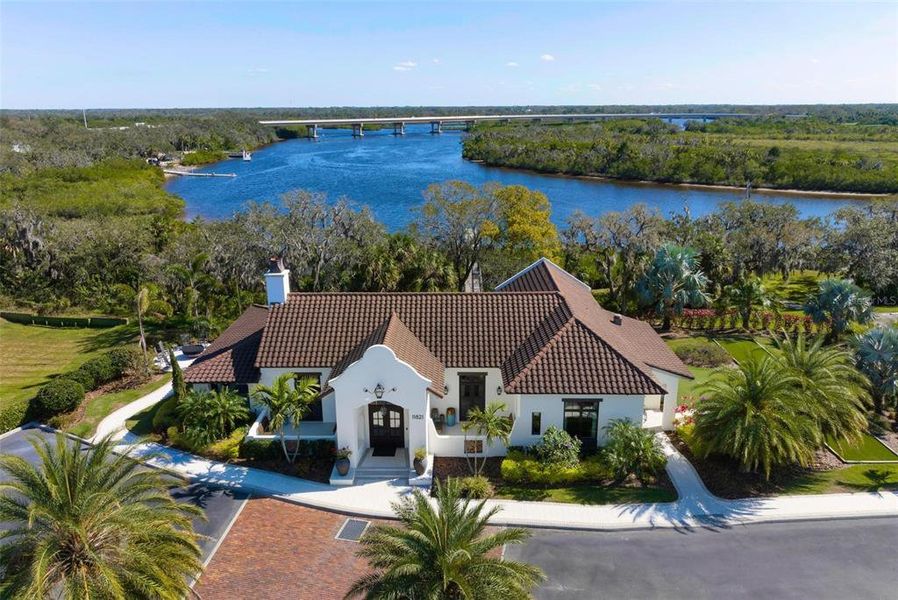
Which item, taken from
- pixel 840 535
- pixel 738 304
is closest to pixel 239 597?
pixel 840 535

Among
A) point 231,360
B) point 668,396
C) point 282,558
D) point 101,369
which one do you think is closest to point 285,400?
point 231,360

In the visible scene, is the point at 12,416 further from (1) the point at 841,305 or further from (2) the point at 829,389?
(1) the point at 841,305

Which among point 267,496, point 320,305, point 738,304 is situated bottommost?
point 267,496

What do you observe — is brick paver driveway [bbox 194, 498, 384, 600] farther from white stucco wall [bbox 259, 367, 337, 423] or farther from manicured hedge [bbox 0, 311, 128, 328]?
manicured hedge [bbox 0, 311, 128, 328]

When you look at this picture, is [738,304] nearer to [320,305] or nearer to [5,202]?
[320,305]

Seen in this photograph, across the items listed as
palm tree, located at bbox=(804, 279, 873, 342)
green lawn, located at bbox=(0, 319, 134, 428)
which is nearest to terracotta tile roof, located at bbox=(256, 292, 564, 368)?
green lawn, located at bbox=(0, 319, 134, 428)

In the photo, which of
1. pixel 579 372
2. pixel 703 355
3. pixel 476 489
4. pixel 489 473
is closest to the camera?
pixel 476 489

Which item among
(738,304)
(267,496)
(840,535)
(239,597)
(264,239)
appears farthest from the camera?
(264,239)
